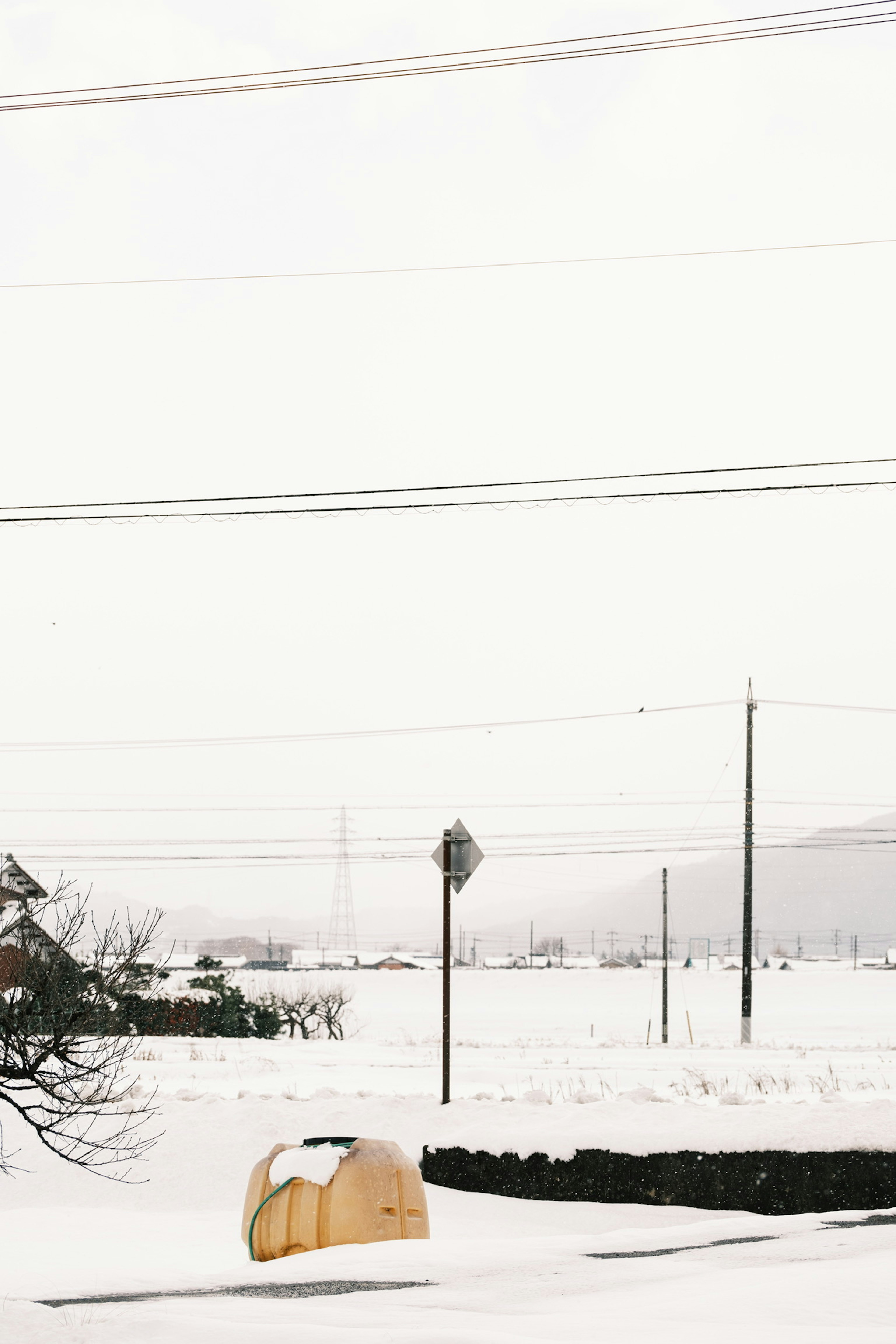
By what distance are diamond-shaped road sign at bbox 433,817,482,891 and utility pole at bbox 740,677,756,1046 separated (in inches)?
740

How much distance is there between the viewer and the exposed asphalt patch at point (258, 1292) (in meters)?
6.75

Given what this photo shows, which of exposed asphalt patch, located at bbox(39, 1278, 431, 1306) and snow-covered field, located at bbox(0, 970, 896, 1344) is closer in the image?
snow-covered field, located at bbox(0, 970, 896, 1344)

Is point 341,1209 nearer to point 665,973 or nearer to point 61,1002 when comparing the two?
point 61,1002

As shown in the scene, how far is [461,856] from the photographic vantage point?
14578 mm

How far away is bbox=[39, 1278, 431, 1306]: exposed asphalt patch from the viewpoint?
22.1ft

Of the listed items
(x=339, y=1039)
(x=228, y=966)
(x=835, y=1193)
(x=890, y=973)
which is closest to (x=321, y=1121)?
(x=835, y=1193)

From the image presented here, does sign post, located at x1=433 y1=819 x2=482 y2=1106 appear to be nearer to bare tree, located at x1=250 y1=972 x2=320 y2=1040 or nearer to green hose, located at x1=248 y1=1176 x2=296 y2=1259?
green hose, located at x1=248 y1=1176 x2=296 y2=1259

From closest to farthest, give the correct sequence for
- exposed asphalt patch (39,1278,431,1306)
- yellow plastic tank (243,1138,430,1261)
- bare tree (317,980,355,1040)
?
exposed asphalt patch (39,1278,431,1306), yellow plastic tank (243,1138,430,1261), bare tree (317,980,355,1040)

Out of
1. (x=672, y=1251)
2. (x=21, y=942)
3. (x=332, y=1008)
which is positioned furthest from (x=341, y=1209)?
(x=332, y=1008)

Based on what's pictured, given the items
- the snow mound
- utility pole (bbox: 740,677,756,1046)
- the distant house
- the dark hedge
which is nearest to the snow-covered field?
the dark hedge

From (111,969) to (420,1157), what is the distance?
4509mm

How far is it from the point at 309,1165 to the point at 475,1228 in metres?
2.64

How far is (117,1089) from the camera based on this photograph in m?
16.2

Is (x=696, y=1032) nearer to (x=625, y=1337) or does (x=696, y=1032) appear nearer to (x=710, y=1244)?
(x=710, y=1244)
